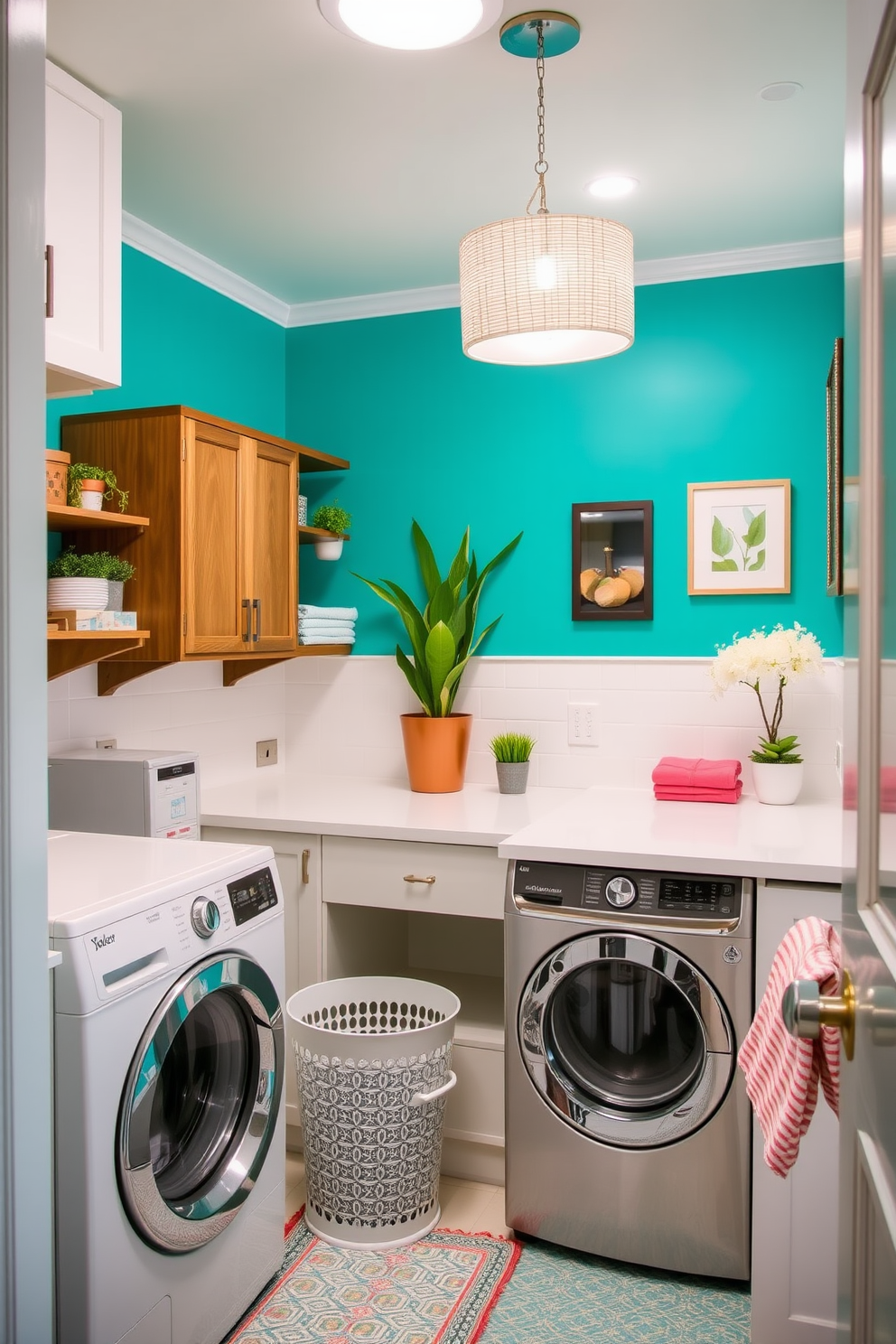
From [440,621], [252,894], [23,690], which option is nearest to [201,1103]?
[252,894]

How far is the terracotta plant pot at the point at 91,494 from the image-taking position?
8.23ft

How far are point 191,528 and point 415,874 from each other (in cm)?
109

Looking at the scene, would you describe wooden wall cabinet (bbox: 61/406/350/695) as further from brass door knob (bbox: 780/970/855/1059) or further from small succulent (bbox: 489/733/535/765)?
brass door knob (bbox: 780/970/855/1059)

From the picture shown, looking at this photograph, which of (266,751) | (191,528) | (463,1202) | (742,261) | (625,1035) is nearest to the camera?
(625,1035)

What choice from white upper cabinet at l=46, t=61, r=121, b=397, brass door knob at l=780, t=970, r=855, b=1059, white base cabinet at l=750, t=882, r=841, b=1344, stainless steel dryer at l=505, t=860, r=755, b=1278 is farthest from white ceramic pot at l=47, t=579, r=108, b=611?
brass door knob at l=780, t=970, r=855, b=1059

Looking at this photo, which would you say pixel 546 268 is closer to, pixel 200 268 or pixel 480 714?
pixel 200 268

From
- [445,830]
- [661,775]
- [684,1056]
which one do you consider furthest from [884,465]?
[661,775]

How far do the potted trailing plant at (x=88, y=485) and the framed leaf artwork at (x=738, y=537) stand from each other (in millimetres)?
1788

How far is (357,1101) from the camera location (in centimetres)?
242

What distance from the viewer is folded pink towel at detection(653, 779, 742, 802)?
2.95 meters

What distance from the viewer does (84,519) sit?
249cm

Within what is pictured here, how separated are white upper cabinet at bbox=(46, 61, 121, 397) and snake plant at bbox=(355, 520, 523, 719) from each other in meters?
1.28

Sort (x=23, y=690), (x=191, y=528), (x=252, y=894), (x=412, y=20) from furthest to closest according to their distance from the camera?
1. (x=191, y=528)
2. (x=252, y=894)
3. (x=412, y=20)
4. (x=23, y=690)

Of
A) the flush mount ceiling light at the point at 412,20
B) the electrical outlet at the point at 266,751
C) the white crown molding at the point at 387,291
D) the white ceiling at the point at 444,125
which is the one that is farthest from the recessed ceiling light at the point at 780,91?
the electrical outlet at the point at 266,751
